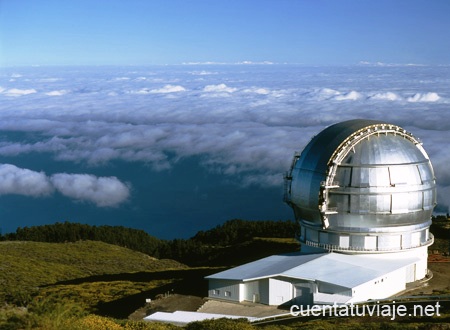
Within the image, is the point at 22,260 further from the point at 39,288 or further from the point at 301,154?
the point at 301,154

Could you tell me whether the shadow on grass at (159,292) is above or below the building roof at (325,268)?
below

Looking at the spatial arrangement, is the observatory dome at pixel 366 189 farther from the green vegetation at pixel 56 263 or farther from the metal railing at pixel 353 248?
the green vegetation at pixel 56 263

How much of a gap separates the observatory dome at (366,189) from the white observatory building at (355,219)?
5 centimetres

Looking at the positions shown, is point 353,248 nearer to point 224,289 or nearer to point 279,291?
point 279,291

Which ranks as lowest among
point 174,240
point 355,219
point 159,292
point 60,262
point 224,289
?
point 174,240

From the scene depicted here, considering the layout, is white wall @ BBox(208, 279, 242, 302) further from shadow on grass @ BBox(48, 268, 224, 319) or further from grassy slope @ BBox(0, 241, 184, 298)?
grassy slope @ BBox(0, 241, 184, 298)

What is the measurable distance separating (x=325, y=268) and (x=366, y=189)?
486 cm

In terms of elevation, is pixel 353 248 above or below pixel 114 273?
above

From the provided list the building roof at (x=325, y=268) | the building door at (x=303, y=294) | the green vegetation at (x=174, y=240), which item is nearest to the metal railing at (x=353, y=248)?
the building roof at (x=325, y=268)

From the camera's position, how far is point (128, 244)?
94.2 meters

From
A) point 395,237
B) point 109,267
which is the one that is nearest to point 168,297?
point 395,237

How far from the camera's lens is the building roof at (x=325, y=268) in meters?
33.9

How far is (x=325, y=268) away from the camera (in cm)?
3538

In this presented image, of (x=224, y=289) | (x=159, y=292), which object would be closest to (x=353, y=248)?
(x=224, y=289)
